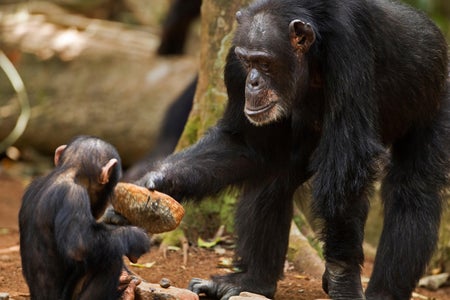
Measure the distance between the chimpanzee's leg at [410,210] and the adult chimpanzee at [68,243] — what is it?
2.10 metres

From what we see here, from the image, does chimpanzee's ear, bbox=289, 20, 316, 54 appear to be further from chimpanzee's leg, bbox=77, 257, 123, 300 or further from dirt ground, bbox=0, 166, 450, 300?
dirt ground, bbox=0, 166, 450, 300

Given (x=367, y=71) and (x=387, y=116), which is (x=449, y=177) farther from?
(x=367, y=71)

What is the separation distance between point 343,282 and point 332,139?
1.16 metres

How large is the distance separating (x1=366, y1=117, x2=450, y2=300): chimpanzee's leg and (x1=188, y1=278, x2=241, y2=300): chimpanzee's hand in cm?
120

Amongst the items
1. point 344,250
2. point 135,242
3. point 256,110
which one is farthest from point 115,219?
point 344,250

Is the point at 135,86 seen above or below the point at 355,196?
below

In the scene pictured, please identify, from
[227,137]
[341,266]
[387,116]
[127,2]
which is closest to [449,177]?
[387,116]

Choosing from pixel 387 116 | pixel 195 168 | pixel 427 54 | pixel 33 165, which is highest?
pixel 427 54

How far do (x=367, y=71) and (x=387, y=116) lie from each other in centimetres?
74

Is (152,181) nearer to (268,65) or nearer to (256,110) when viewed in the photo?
(256,110)

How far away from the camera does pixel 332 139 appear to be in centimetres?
686

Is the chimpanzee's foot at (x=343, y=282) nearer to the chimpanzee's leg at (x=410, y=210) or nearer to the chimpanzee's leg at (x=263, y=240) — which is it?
the chimpanzee's leg at (x=410, y=210)

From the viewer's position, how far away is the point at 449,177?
782cm

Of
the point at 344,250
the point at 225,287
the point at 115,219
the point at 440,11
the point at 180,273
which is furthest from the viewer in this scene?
the point at 440,11
